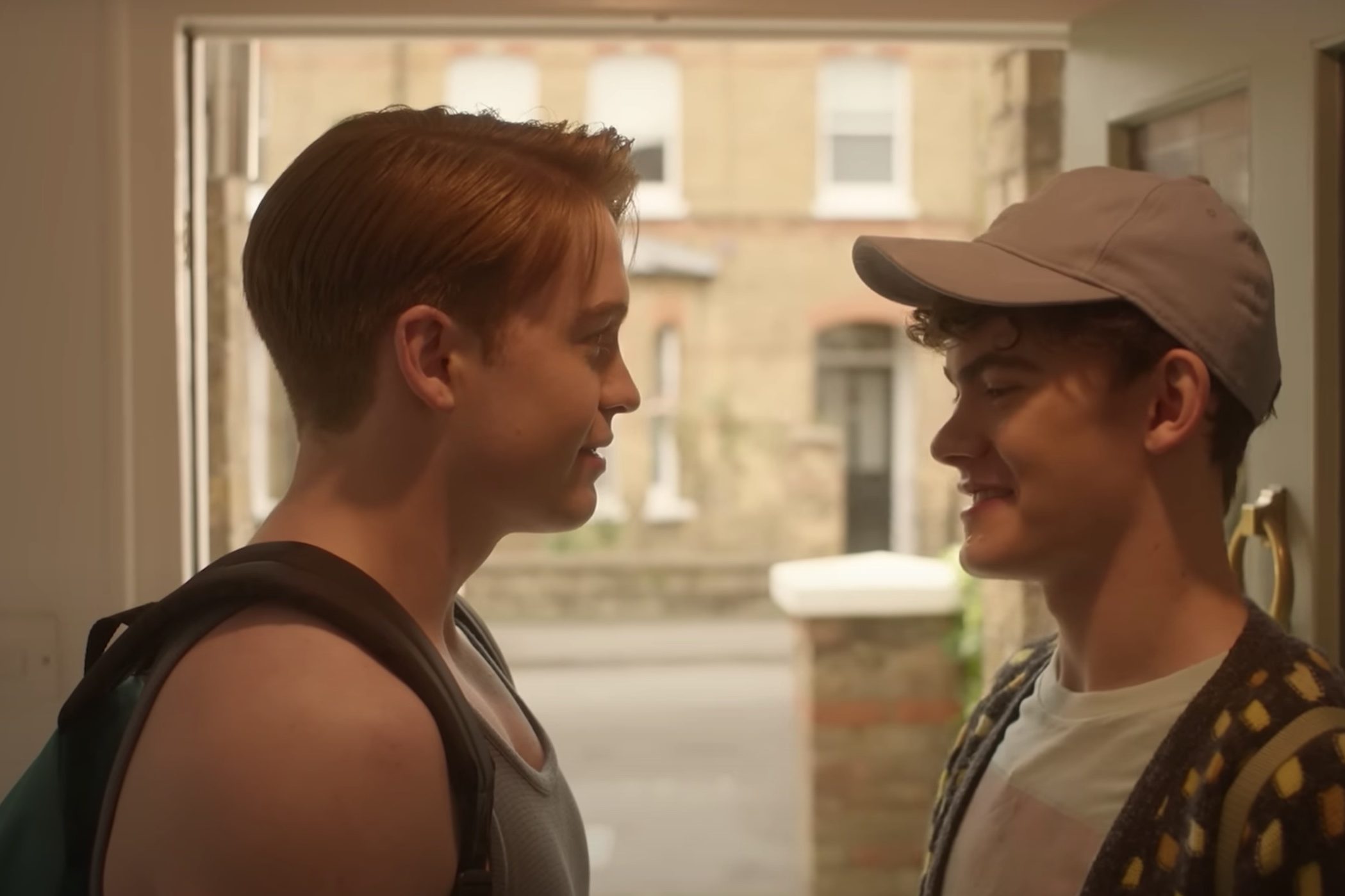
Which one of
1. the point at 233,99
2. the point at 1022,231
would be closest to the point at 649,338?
the point at 233,99

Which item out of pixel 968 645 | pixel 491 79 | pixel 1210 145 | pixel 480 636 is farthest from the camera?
pixel 491 79

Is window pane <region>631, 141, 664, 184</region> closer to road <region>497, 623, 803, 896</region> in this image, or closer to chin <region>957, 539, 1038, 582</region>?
road <region>497, 623, 803, 896</region>

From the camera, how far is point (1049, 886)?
0.97 m

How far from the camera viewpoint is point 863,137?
9648mm

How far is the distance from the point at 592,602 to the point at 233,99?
7.24 meters

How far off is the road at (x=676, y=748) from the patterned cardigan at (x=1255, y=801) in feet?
10.7

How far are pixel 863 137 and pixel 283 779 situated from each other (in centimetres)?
937

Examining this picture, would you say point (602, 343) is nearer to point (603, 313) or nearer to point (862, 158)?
point (603, 313)

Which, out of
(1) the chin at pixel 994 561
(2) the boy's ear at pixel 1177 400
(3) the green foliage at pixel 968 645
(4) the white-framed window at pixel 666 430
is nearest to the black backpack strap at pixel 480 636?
(1) the chin at pixel 994 561

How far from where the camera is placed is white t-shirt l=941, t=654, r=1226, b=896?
3.14 ft

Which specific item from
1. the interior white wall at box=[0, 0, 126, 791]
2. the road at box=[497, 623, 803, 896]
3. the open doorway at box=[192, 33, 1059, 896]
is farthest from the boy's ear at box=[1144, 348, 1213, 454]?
the open doorway at box=[192, 33, 1059, 896]

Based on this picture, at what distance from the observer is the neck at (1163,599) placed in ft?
3.21

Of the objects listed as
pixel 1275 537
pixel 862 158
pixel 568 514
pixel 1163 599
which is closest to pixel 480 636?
pixel 568 514

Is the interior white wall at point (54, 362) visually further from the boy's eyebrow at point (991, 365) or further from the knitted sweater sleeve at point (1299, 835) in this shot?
the knitted sweater sleeve at point (1299, 835)
